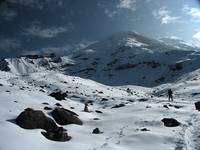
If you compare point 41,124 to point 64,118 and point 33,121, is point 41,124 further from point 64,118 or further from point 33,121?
point 64,118

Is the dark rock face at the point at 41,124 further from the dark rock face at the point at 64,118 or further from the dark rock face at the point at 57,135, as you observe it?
the dark rock face at the point at 64,118

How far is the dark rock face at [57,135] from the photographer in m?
20.1

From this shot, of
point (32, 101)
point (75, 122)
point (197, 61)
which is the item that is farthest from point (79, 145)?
point (197, 61)

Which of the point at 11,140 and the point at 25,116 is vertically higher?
the point at 25,116

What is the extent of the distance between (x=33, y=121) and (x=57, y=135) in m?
2.52

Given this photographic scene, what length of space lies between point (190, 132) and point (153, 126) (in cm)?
300

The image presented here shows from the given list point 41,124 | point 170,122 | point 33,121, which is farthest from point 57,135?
point 170,122

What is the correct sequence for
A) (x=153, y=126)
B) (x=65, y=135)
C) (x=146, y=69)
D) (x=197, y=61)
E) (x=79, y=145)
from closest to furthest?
1. (x=79, y=145)
2. (x=65, y=135)
3. (x=153, y=126)
4. (x=197, y=61)
5. (x=146, y=69)

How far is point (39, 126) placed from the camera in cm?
2191

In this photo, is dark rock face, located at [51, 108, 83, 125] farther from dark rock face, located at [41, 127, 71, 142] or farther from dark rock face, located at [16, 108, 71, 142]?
dark rock face, located at [41, 127, 71, 142]

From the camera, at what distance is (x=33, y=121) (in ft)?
71.9

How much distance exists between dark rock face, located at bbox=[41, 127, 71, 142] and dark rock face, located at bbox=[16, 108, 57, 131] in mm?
1272

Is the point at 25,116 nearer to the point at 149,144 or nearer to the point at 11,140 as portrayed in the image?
the point at 11,140

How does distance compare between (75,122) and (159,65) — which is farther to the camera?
(159,65)
